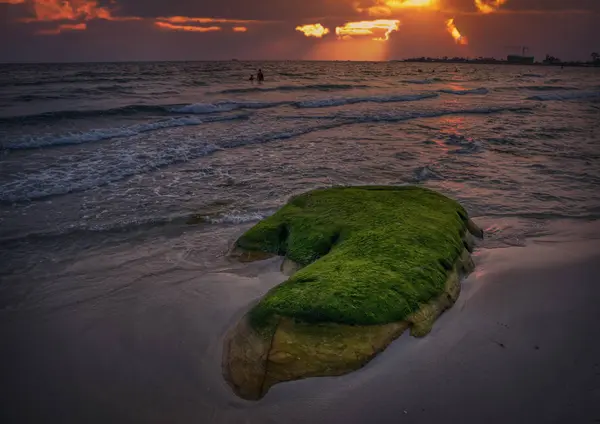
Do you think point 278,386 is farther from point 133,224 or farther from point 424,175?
point 424,175

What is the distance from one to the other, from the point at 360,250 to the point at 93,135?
47.3 ft

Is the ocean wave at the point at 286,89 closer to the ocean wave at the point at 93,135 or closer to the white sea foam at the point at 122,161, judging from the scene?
the ocean wave at the point at 93,135

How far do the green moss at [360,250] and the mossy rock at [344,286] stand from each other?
0.03 ft

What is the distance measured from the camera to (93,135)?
1627 centimetres

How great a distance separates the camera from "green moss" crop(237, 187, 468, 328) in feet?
12.2

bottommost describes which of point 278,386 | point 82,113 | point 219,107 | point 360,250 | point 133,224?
point 133,224

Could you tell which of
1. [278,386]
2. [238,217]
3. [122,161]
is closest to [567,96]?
[122,161]

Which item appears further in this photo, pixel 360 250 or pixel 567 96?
pixel 567 96

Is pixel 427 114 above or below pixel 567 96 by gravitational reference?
below

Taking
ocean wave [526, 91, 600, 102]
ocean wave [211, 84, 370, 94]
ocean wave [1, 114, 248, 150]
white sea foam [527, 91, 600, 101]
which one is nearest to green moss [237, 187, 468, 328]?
ocean wave [1, 114, 248, 150]

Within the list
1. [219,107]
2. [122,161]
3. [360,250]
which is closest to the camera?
[360,250]

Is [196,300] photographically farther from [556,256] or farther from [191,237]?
[556,256]

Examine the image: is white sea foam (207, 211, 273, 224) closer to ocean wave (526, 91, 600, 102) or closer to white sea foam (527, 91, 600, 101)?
ocean wave (526, 91, 600, 102)

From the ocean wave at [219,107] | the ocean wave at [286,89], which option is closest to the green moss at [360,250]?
the ocean wave at [219,107]
